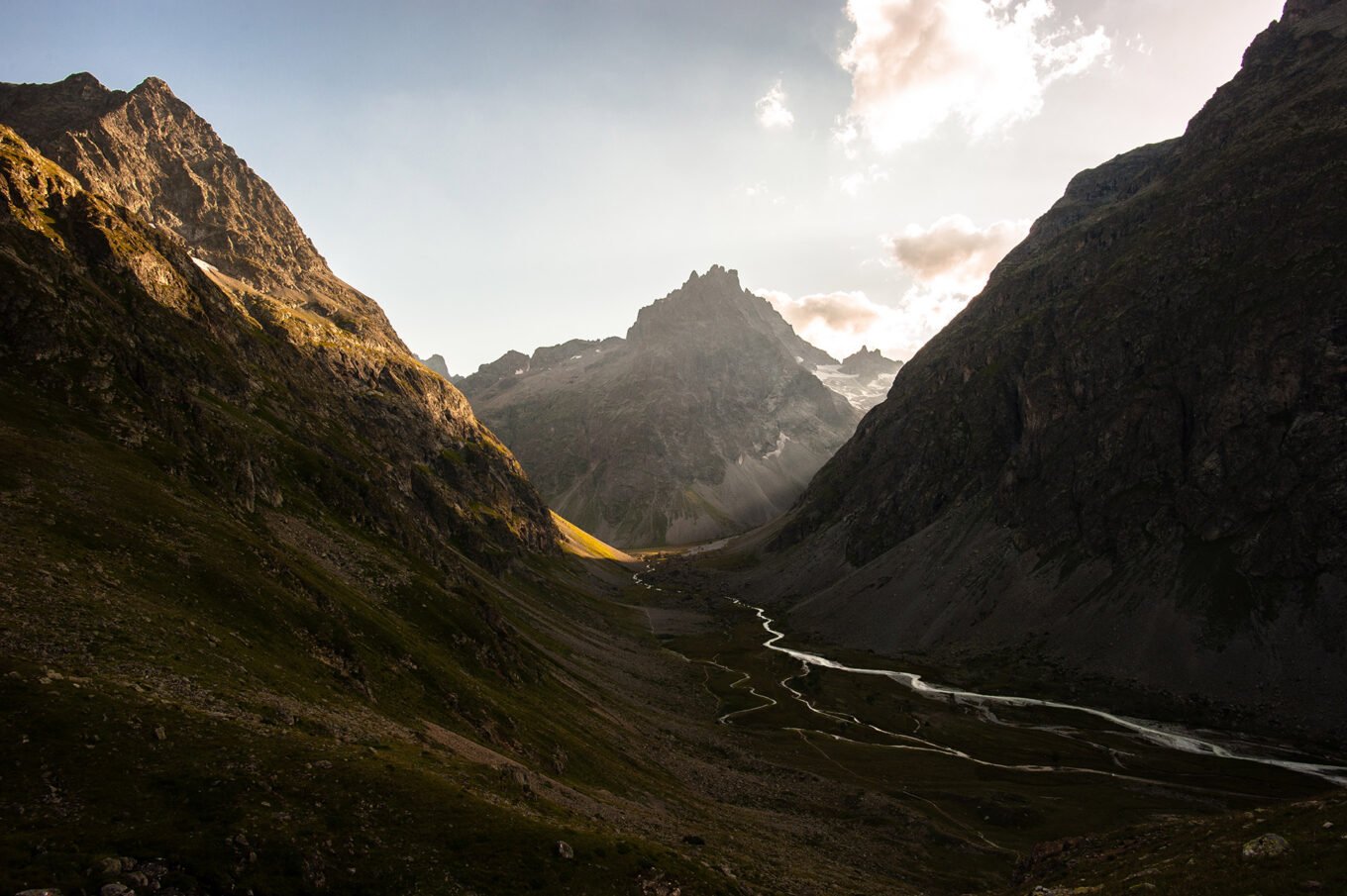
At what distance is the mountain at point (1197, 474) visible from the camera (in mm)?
116000

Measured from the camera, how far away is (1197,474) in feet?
484

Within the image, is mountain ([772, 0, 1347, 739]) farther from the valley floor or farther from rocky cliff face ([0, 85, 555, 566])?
rocky cliff face ([0, 85, 555, 566])

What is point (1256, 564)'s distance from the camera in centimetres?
12362

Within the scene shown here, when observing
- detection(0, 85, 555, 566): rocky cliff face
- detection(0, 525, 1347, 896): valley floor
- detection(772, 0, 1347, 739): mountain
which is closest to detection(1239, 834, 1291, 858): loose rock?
detection(0, 525, 1347, 896): valley floor

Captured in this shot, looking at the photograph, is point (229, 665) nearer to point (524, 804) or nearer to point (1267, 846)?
point (524, 804)

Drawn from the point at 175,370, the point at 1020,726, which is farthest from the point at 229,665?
the point at 1020,726

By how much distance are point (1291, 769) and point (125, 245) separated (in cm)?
17617

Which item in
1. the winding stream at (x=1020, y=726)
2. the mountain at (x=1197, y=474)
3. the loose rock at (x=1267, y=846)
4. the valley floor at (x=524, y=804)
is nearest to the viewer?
the valley floor at (x=524, y=804)

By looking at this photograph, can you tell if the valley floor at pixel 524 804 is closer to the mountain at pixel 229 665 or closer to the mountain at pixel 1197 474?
the mountain at pixel 229 665

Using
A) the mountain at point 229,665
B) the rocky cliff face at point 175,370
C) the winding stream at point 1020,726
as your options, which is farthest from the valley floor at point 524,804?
the rocky cliff face at point 175,370

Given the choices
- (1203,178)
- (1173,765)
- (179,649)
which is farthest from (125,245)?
(1203,178)

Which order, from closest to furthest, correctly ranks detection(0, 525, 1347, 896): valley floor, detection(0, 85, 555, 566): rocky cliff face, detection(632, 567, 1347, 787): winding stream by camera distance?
detection(0, 525, 1347, 896): valley floor
detection(0, 85, 555, 566): rocky cliff face
detection(632, 567, 1347, 787): winding stream

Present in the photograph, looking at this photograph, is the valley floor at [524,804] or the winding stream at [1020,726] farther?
the winding stream at [1020,726]

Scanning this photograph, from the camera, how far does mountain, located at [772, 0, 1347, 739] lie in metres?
116
